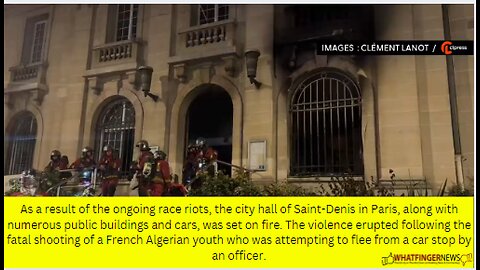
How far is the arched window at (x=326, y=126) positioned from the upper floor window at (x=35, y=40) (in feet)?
9.56

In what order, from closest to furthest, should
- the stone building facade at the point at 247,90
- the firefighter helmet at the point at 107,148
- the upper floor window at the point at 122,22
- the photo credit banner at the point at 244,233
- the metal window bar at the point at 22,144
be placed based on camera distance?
the photo credit banner at the point at 244,233, the stone building facade at the point at 247,90, the metal window bar at the point at 22,144, the firefighter helmet at the point at 107,148, the upper floor window at the point at 122,22

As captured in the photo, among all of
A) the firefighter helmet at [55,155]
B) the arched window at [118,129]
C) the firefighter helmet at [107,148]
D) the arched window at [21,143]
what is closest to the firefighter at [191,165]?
the arched window at [118,129]

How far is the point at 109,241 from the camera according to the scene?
11.6 ft

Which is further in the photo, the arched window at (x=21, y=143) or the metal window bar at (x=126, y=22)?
the metal window bar at (x=126, y=22)

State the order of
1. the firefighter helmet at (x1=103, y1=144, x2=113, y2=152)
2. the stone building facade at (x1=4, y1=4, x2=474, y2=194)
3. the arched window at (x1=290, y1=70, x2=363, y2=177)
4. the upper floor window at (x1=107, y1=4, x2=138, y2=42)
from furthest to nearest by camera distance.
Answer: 1. the upper floor window at (x1=107, y1=4, x2=138, y2=42)
2. the firefighter helmet at (x1=103, y1=144, x2=113, y2=152)
3. the arched window at (x1=290, y1=70, x2=363, y2=177)
4. the stone building facade at (x1=4, y1=4, x2=474, y2=194)

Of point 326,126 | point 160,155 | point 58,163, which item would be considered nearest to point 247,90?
point 326,126

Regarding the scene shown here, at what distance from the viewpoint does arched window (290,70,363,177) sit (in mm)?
3852

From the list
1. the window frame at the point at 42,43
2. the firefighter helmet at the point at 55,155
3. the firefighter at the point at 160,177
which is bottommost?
the firefighter at the point at 160,177

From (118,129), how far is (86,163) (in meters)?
0.51

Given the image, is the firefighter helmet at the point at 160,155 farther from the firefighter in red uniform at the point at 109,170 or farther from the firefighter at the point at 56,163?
the firefighter at the point at 56,163

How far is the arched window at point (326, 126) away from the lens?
3852 millimetres

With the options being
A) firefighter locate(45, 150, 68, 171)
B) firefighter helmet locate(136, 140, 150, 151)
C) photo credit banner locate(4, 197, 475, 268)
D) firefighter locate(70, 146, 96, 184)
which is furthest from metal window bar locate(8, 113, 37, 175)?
firefighter helmet locate(136, 140, 150, 151)

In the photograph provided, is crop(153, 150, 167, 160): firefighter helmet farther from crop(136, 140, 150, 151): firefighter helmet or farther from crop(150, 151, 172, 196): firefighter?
crop(136, 140, 150, 151): firefighter helmet

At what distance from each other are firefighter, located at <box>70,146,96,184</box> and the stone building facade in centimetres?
12
